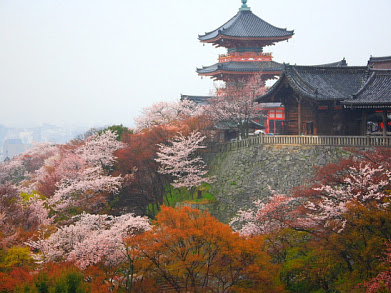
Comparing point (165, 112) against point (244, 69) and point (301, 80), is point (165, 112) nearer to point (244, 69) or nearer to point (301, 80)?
point (244, 69)

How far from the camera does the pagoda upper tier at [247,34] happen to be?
5491cm

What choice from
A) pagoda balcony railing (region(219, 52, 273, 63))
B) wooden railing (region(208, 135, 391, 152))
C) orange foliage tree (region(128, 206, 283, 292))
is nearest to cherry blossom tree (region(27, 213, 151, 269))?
orange foliage tree (region(128, 206, 283, 292))

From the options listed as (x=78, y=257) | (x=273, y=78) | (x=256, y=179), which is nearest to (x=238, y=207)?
(x=256, y=179)

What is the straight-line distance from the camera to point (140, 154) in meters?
45.5

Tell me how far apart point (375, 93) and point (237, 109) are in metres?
13.9

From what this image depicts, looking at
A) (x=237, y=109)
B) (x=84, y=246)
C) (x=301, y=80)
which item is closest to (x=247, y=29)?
(x=237, y=109)

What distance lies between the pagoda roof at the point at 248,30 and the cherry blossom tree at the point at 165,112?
24.3 ft

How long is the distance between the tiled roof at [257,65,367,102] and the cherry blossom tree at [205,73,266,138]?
534 cm

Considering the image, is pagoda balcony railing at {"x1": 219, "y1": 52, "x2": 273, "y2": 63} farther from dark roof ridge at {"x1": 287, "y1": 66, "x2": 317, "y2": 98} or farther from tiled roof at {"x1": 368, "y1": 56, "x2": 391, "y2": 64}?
dark roof ridge at {"x1": 287, "y1": 66, "x2": 317, "y2": 98}

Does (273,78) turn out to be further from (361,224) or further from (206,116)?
(361,224)

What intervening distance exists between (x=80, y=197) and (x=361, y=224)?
2391 centimetres

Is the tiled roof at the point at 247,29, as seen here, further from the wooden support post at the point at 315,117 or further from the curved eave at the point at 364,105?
the curved eave at the point at 364,105

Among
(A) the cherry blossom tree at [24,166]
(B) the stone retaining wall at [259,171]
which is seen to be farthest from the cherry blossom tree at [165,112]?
(A) the cherry blossom tree at [24,166]

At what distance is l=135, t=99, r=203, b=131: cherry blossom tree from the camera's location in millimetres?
54156
